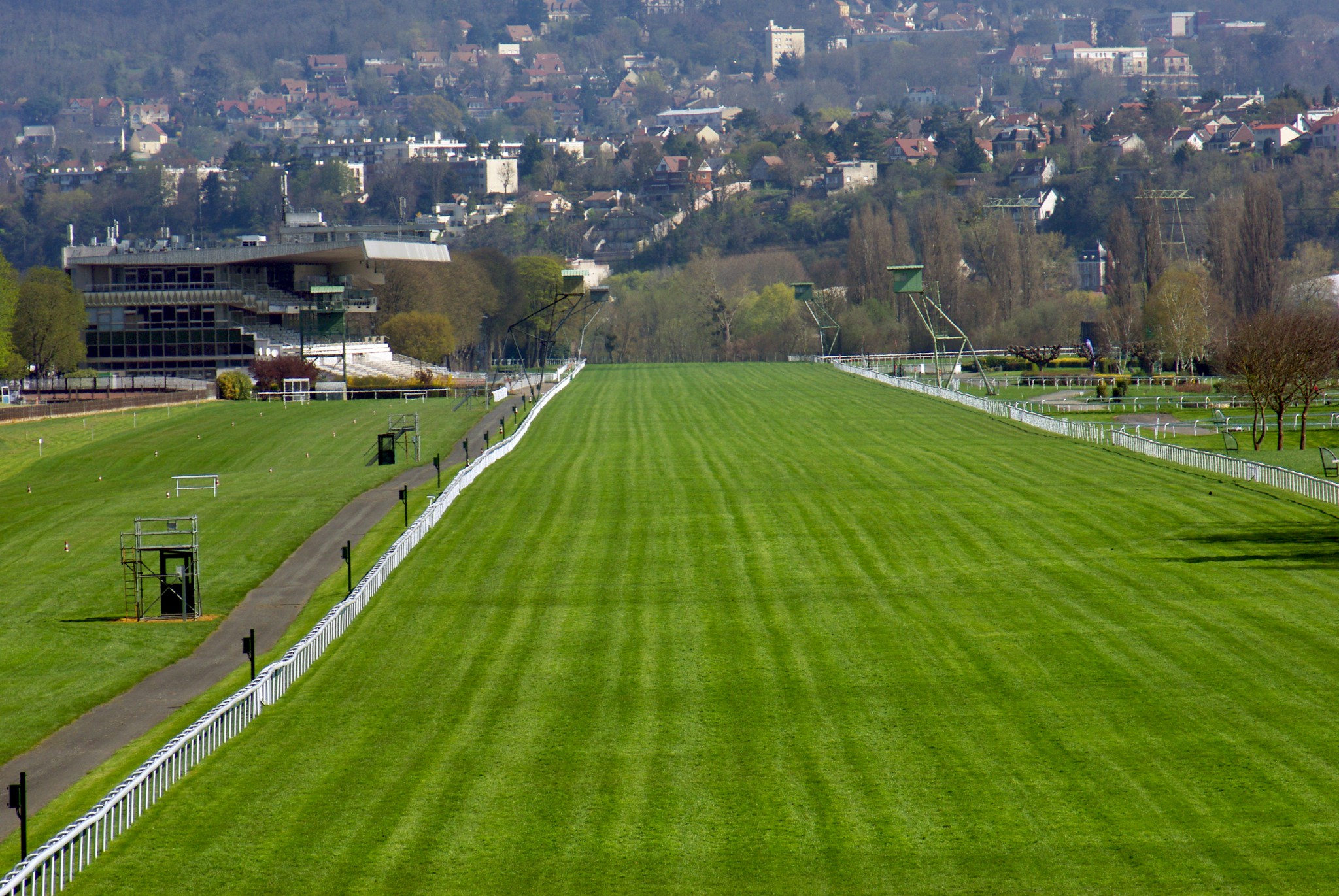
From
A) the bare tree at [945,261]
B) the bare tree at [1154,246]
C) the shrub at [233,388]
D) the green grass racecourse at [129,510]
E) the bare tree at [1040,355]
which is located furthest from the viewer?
the bare tree at [945,261]

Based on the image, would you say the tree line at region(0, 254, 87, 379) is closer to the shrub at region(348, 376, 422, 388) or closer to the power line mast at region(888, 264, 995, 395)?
the shrub at region(348, 376, 422, 388)

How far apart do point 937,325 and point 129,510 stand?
10955 centimetres

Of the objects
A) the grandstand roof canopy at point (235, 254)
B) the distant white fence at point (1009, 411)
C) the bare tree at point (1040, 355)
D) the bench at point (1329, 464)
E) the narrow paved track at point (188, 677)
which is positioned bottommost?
the narrow paved track at point (188, 677)

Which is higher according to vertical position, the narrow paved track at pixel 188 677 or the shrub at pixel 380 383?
the shrub at pixel 380 383

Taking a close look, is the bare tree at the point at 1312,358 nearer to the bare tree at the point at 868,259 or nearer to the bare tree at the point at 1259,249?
the bare tree at the point at 1259,249

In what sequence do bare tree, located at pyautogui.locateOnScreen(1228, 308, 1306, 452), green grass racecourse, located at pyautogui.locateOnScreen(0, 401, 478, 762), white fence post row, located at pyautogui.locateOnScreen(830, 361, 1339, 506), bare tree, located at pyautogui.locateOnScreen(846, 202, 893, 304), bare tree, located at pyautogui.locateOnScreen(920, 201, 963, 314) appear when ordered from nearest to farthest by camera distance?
green grass racecourse, located at pyautogui.locateOnScreen(0, 401, 478, 762) → white fence post row, located at pyautogui.locateOnScreen(830, 361, 1339, 506) → bare tree, located at pyautogui.locateOnScreen(1228, 308, 1306, 452) → bare tree, located at pyautogui.locateOnScreen(920, 201, 963, 314) → bare tree, located at pyautogui.locateOnScreen(846, 202, 893, 304)

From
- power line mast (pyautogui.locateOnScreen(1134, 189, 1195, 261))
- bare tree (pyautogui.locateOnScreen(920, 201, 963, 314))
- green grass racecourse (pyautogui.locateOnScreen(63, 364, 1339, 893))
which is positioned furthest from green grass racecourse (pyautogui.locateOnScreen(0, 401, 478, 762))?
power line mast (pyautogui.locateOnScreen(1134, 189, 1195, 261))

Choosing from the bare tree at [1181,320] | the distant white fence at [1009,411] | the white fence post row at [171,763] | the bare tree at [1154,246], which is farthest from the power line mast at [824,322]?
the white fence post row at [171,763]

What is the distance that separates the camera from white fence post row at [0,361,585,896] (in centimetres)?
1464

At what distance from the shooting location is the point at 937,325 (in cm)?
14638

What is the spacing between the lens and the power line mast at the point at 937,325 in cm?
8986

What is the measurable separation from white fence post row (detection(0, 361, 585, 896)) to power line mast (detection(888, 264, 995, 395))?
54.9 metres

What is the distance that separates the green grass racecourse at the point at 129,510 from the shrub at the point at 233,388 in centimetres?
546

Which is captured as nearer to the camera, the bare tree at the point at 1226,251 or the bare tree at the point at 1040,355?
the bare tree at the point at 1040,355
